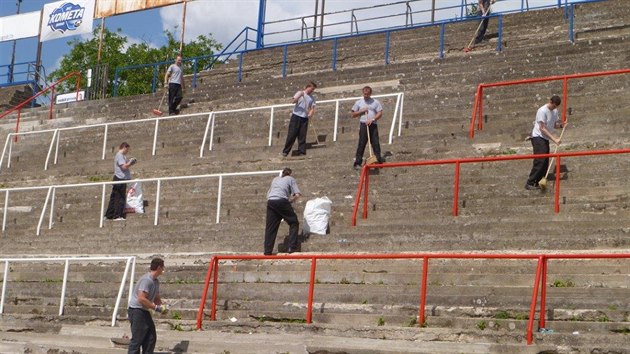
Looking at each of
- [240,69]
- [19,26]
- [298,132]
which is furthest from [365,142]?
[19,26]

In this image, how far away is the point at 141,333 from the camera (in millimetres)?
12516

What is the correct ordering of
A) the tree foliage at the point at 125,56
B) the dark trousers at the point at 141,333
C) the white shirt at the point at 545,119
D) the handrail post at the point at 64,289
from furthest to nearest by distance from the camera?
the tree foliage at the point at 125,56, the white shirt at the point at 545,119, the handrail post at the point at 64,289, the dark trousers at the point at 141,333

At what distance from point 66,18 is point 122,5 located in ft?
7.36

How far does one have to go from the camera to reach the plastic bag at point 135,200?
19.9 metres

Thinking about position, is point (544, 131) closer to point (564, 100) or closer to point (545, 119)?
point (545, 119)

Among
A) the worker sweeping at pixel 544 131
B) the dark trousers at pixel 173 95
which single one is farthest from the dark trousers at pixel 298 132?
the dark trousers at pixel 173 95

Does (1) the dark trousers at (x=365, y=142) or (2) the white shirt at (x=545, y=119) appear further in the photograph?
(1) the dark trousers at (x=365, y=142)

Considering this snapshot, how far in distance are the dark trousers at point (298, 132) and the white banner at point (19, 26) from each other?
20915mm

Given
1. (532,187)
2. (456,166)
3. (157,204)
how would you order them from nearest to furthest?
(532,187) < (456,166) < (157,204)

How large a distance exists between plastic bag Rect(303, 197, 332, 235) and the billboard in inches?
778

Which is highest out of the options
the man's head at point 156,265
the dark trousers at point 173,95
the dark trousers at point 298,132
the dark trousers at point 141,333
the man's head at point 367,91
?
the dark trousers at point 173,95

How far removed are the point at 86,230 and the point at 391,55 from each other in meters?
10.3

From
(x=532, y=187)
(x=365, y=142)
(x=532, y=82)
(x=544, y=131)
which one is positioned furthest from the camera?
(x=532, y=82)

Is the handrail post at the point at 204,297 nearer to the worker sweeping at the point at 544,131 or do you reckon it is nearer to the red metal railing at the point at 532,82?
the worker sweeping at the point at 544,131
